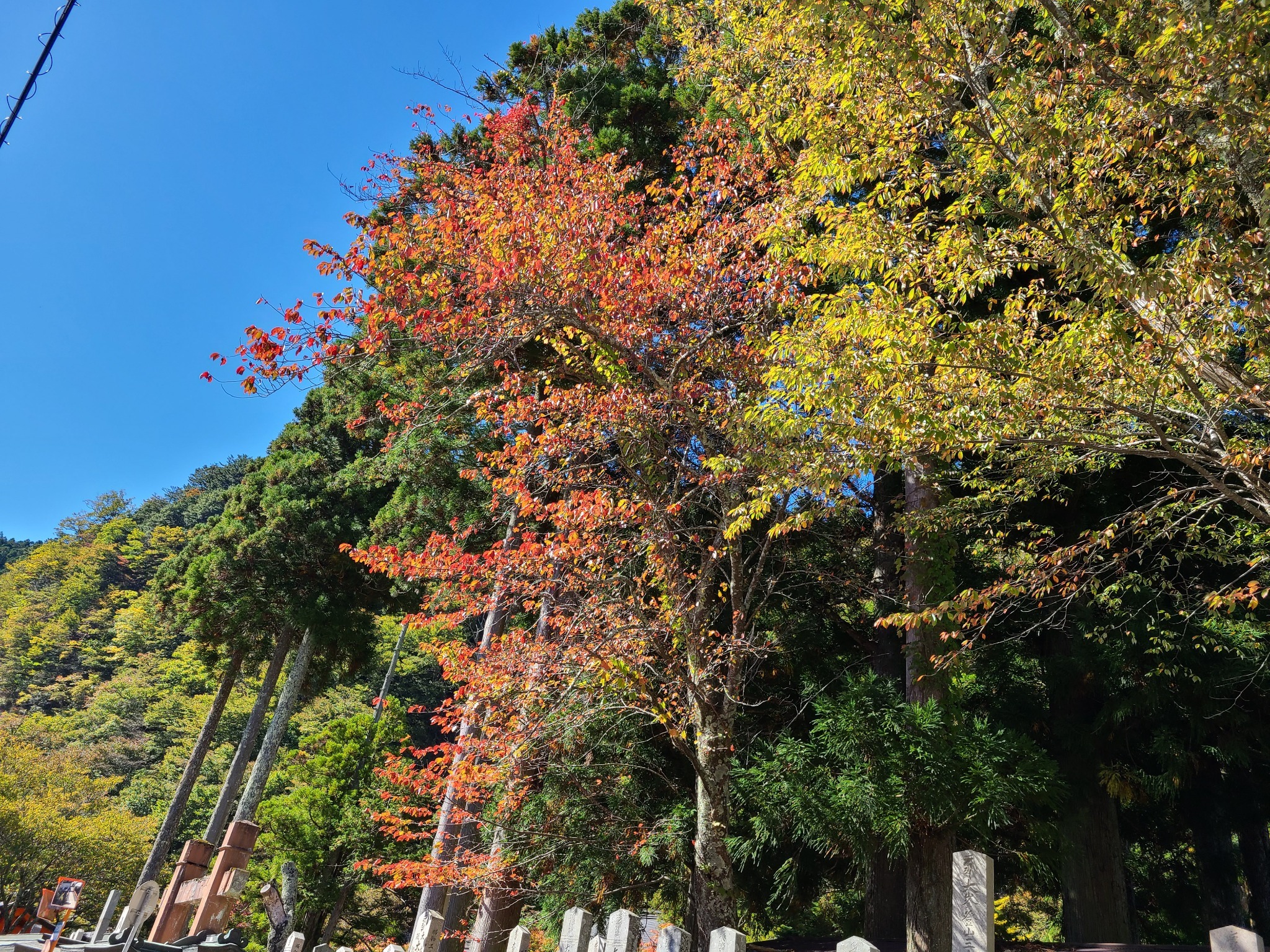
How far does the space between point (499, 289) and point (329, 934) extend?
1509 cm

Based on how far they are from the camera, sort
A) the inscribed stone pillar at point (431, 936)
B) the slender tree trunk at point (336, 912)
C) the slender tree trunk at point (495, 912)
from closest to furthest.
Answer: the inscribed stone pillar at point (431, 936)
the slender tree trunk at point (495, 912)
the slender tree trunk at point (336, 912)

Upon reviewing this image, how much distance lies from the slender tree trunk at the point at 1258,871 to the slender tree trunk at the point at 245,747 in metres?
17.5

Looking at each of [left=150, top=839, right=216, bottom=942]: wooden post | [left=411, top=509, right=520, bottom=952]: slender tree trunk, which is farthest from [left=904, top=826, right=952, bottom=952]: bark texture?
[left=150, top=839, right=216, bottom=942]: wooden post

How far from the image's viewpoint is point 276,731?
16.6 metres

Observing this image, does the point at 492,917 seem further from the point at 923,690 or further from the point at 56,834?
the point at 56,834

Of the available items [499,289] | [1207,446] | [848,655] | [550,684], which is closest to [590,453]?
[499,289]

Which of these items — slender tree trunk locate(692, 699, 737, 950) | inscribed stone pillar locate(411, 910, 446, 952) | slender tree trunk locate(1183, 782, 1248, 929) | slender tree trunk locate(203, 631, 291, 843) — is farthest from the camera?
slender tree trunk locate(203, 631, 291, 843)

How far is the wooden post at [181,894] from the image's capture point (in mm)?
8734

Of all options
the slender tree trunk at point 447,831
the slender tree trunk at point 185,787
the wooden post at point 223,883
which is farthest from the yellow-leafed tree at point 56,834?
the slender tree trunk at point 447,831

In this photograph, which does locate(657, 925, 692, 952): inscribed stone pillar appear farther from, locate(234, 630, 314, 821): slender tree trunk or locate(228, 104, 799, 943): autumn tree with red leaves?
locate(234, 630, 314, 821): slender tree trunk

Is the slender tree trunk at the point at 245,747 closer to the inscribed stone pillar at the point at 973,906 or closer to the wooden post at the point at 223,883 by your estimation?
the wooden post at the point at 223,883

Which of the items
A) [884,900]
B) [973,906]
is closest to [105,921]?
[884,900]

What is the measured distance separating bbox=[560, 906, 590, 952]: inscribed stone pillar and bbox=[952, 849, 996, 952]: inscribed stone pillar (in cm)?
162

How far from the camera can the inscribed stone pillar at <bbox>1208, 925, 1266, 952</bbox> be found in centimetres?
254
